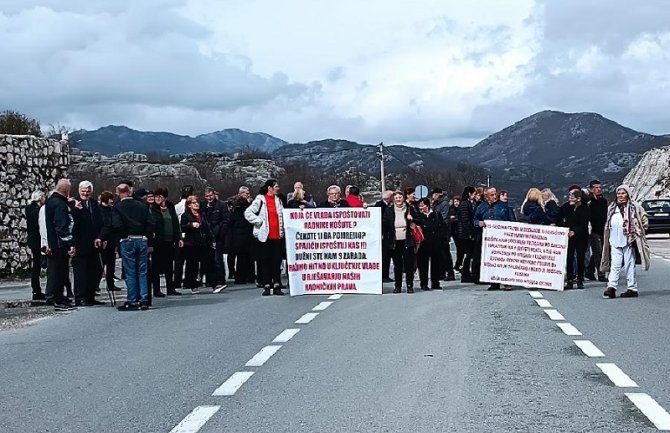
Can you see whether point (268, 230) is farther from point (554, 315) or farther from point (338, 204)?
point (554, 315)

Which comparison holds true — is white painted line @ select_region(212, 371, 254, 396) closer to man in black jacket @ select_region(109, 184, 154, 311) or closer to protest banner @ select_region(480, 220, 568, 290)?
man in black jacket @ select_region(109, 184, 154, 311)

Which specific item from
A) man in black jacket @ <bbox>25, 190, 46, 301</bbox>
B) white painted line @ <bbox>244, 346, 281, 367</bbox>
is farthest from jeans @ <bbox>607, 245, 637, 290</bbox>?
man in black jacket @ <bbox>25, 190, 46, 301</bbox>

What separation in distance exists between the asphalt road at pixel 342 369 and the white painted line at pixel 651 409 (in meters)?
0.05

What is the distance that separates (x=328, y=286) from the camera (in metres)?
18.1

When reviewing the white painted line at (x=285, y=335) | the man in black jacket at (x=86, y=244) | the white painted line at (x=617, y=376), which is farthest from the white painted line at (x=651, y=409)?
the man in black jacket at (x=86, y=244)

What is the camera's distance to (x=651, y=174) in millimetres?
102438

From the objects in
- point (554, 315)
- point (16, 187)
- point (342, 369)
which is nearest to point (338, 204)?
point (554, 315)

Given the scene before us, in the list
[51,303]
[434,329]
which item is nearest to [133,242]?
[51,303]

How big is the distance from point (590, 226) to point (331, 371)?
12038 millimetres

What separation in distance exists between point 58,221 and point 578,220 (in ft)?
30.1

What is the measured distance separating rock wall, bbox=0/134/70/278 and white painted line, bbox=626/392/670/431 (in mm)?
18210

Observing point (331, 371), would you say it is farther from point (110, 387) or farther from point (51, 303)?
point (51, 303)

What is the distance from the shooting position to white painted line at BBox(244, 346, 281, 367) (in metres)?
9.93

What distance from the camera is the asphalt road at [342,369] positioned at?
7359 mm
